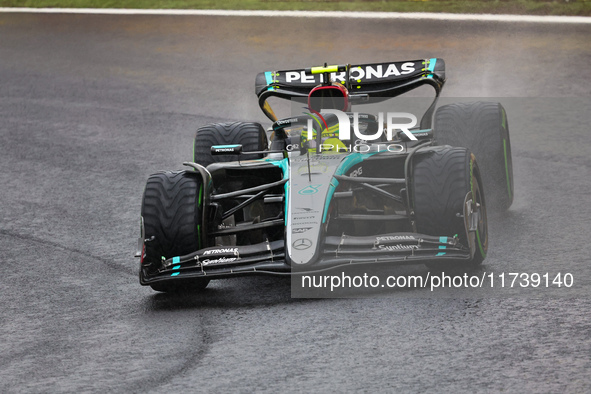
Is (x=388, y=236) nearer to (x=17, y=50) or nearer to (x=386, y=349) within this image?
(x=386, y=349)

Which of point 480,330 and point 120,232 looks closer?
point 480,330

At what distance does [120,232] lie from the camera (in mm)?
9320

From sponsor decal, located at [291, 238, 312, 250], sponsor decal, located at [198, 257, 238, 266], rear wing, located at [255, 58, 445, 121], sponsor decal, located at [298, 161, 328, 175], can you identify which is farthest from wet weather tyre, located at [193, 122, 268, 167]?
sponsor decal, located at [291, 238, 312, 250]

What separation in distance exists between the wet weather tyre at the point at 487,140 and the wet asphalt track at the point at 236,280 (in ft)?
0.87

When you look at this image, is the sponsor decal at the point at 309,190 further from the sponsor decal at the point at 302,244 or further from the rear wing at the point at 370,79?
the rear wing at the point at 370,79

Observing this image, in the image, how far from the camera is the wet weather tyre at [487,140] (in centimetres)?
893

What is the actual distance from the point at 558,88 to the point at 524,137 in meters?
2.46

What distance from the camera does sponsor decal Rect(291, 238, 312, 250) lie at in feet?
21.7

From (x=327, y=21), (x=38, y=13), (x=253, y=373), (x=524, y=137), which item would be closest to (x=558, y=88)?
(x=524, y=137)

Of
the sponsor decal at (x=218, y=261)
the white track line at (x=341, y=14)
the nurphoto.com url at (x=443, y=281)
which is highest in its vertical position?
the white track line at (x=341, y=14)

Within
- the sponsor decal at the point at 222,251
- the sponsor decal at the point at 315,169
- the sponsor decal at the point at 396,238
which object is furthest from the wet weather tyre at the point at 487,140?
the sponsor decal at the point at 222,251

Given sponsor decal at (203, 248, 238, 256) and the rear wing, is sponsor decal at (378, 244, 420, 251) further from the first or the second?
the rear wing

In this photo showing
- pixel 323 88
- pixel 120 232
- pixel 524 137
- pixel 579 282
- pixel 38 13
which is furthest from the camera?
pixel 38 13

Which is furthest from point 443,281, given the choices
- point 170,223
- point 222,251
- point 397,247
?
point 170,223
